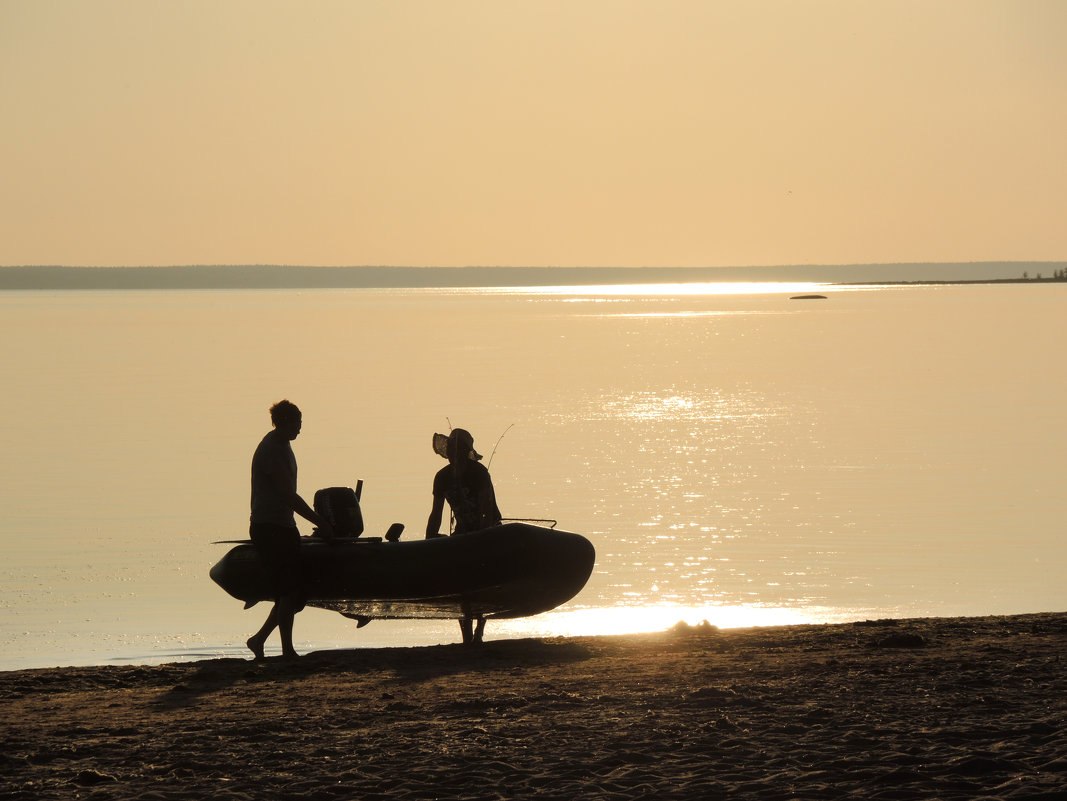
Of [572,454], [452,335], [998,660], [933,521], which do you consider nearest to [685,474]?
[572,454]

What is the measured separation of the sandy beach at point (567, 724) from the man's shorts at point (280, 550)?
0.60 m

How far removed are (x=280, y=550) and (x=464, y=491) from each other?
61.7 inches

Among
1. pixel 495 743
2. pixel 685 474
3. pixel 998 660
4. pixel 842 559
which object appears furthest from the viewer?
pixel 685 474

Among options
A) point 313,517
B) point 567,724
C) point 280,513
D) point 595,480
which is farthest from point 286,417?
point 595,480

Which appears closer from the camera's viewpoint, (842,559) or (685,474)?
(842,559)

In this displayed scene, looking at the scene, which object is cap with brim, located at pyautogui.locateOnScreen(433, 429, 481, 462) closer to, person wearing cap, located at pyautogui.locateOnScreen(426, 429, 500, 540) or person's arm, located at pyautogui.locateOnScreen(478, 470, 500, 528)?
person wearing cap, located at pyautogui.locateOnScreen(426, 429, 500, 540)

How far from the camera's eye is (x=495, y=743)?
7.57 m

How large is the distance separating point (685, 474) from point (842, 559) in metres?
8.91

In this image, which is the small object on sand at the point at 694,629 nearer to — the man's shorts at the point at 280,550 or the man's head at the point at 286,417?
the man's shorts at the point at 280,550

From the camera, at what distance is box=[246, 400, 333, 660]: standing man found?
33.9 feet

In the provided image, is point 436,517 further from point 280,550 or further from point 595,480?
point 595,480

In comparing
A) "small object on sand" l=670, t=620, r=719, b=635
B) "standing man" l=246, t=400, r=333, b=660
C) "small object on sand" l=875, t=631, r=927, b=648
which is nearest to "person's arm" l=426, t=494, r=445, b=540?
"standing man" l=246, t=400, r=333, b=660

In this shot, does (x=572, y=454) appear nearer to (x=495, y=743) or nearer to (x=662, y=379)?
(x=495, y=743)

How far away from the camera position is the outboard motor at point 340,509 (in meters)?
11.7
